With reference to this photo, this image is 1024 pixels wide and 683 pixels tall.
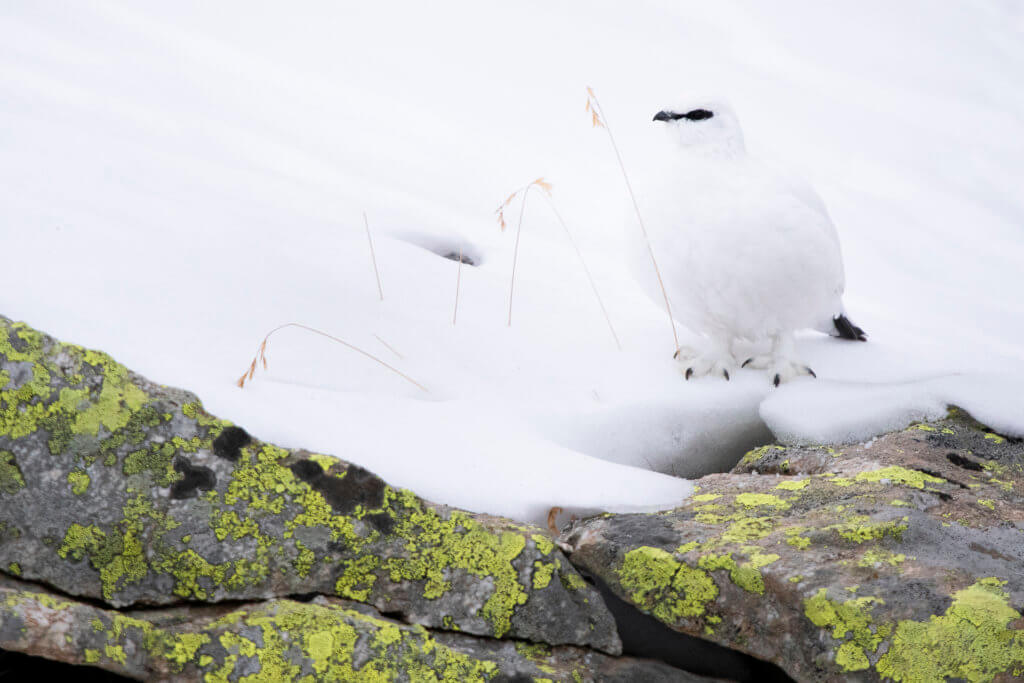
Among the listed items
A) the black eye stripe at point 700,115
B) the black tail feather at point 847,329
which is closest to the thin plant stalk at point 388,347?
the black eye stripe at point 700,115

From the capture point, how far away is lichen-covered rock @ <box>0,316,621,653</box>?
172 centimetres

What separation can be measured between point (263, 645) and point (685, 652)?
102 centimetres

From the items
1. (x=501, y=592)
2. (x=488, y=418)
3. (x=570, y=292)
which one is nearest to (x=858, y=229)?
(x=570, y=292)

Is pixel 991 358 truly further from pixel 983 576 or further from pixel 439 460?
pixel 439 460

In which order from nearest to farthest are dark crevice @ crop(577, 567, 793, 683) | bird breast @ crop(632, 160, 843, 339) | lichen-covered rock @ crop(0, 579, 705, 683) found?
lichen-covered rock @ crop(0, 579, 705, 683), dark crevice @ crop(577, 567, 793, 683), bird breast @ crop(632, 160, 843, 339)

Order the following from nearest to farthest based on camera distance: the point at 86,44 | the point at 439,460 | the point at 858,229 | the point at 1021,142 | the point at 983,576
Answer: the point at 983,576
the point at 439,460
the point at 86,44
the point at 858,229
the point at 1021,142

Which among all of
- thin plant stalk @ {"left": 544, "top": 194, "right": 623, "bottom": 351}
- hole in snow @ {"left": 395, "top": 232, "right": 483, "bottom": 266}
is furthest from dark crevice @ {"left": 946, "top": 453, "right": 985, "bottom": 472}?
hole in snow @ {"left": 395, "top": 232, "right": 483, "bottom": 266}

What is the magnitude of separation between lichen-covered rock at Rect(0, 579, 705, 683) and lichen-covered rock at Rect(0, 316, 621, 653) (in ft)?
0.19

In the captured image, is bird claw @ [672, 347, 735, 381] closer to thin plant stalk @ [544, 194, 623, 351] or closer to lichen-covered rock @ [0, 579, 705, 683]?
thin plant stalk @ [544, 194, 623, 351]

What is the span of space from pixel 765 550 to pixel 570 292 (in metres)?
2.29

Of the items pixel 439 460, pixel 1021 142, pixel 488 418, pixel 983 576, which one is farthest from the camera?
pixel 1021 142

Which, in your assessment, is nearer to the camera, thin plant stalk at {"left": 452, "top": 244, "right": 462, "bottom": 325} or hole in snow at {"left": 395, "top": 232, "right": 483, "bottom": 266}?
thin plant stalk at {"left": 452, "top": 244, "right": 462, "bottom": 325}

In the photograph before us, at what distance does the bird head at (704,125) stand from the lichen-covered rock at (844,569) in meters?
1.61

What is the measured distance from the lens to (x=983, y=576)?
1794 mm
